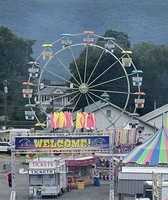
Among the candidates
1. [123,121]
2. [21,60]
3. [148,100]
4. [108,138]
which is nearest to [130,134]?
[108,138]

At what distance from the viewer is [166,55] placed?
102375mm

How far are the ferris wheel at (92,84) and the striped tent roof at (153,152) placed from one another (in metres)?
10.8

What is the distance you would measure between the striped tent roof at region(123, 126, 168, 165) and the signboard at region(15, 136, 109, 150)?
185 centimetres

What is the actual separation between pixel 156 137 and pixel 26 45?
99.8 meters

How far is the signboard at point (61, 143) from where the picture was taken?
39.2m

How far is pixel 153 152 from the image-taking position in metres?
40.3

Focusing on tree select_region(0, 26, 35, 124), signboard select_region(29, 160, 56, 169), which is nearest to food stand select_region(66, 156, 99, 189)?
signboard select_region(29, 160, 56, 169)

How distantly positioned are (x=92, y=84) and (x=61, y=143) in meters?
43.2

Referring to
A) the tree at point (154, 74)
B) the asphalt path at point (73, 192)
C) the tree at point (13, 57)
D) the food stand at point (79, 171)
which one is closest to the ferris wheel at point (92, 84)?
the tree at point (154, 74)

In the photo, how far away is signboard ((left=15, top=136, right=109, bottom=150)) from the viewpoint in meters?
39.2

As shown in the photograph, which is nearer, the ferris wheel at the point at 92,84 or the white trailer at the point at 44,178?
the white trailer at the point at 44,178

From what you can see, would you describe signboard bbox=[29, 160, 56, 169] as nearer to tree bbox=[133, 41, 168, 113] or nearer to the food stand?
the food stand

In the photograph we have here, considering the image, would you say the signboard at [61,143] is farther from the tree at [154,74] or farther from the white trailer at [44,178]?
the tree at [154,74]

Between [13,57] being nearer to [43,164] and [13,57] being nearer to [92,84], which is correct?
[92,84]
